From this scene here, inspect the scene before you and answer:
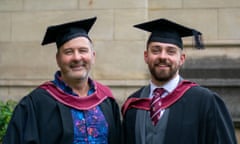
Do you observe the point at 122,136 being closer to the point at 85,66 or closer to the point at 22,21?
the point at 85,66

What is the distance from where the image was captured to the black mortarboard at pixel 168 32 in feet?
13.0

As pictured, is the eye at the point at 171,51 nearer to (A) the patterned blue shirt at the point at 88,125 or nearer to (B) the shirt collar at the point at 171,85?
(B) the shirt collar at the point at 171,85

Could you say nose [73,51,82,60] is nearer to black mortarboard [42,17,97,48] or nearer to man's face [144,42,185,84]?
black mortarboard [42,17,97,48]

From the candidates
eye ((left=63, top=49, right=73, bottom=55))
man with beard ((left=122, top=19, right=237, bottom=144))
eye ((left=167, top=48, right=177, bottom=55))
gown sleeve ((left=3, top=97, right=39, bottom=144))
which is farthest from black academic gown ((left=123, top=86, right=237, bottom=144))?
gown sleeve ((left=3, top=97, right=39, bottom=144))

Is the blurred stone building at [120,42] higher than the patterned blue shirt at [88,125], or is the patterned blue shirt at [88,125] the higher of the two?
the blurred stone building at [120,42]

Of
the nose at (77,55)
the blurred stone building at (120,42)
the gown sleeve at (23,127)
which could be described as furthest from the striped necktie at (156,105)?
the blurred stone building at (120,42)

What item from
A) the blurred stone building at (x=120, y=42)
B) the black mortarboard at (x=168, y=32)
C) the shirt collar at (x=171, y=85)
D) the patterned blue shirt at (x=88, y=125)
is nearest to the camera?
the patterned blue shirt at (x=88, y=125)

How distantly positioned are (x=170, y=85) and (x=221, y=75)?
3206 mm

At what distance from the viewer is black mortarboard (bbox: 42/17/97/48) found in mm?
3910

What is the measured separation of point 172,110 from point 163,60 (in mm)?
398

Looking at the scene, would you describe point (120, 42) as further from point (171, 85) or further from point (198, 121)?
point (198, 121)

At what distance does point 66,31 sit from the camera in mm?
3955

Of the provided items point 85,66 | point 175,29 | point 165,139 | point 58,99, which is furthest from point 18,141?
point 175,29

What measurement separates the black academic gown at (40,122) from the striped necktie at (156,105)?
25.1 inches
